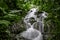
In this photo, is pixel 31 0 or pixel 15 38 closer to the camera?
pixel 15 38

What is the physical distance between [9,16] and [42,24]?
2.74 meters

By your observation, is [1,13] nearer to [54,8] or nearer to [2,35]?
[2,35]

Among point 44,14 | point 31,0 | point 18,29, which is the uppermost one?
point 31,0

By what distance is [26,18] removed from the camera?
29.0 ft

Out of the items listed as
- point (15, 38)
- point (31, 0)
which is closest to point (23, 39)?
point (15, 38)

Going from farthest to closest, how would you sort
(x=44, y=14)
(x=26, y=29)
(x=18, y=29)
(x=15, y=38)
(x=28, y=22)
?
(x=44, y=14) → (x=28, y=22) → (x=26, y=29) → (x=18, y=29) → (x=15, y=38)

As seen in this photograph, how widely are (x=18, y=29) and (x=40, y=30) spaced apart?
1424 millimetres

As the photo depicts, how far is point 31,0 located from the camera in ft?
45.3

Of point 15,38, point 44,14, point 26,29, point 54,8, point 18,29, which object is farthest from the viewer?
point 44,14

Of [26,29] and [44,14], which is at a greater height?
[44,14]

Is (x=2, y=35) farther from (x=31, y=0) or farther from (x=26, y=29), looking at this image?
(x=31, y=0)

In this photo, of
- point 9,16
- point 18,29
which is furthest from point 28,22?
point 9,16

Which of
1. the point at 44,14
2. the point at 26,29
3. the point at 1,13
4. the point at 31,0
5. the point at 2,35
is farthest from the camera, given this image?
the point at 31,0

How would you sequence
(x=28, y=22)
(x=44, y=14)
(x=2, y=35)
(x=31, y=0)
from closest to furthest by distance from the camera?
(x=2, y=35)
(x=28, y=22)
(x=44, y=14)
(x=31, y=0)
